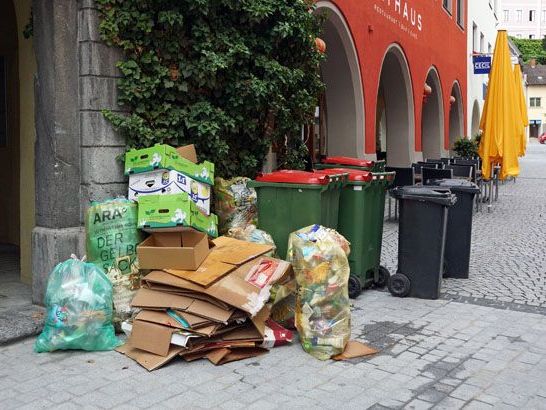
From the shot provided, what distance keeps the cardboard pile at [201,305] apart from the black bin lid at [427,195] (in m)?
1.70

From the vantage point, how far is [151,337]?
440 cm

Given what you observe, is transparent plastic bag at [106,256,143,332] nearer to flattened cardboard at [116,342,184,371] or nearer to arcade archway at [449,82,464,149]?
flattened cardboard at [116,342,184,371]

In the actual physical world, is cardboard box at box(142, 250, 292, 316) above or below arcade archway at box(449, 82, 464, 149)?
below

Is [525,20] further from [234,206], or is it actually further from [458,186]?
[234,206]

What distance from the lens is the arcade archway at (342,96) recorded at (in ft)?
37.3

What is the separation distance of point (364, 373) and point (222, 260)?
53.4 inches

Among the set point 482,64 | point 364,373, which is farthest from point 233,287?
Answer: point 482,64

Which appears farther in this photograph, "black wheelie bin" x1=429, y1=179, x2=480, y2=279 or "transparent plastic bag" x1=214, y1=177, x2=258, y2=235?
"black wheelie bin" x1=429, y1=179, x2=480, y2=279

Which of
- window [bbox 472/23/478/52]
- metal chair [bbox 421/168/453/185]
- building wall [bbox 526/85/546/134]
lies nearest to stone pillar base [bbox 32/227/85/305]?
metal chair [bbox 421/168/453/185]

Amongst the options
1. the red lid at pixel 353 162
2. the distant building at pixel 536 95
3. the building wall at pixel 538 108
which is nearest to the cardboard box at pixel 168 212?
the red lid at pixel 353 162

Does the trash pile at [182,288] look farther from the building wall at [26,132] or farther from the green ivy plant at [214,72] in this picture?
the building wall at [26,132]

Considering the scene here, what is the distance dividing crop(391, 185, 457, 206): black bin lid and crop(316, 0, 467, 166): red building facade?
4414 mm

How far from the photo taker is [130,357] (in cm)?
443

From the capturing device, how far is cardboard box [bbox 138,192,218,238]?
489cm
